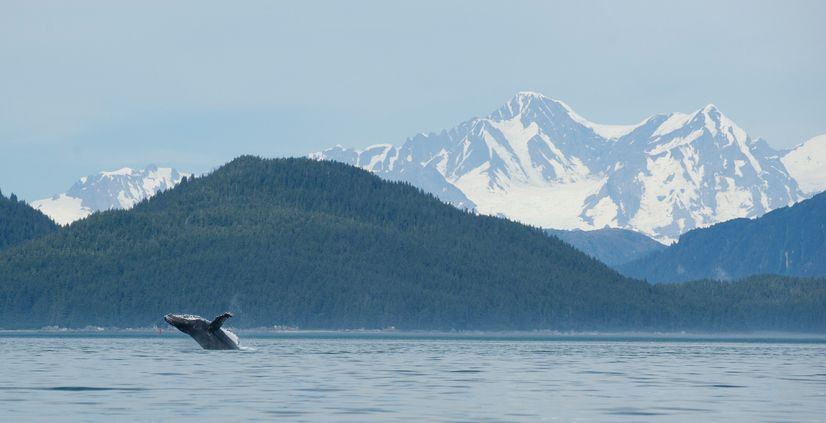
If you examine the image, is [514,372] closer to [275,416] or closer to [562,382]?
[562,382]

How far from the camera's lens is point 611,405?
85.1 meters

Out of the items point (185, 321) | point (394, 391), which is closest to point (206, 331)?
point (185, 321)

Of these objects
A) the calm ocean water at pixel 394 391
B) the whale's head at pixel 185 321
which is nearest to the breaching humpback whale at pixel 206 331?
the whale's head at pixel 185 321

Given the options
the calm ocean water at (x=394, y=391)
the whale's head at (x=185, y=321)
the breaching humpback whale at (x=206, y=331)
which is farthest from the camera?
the breaching humpback whale at (x=206, y=331)

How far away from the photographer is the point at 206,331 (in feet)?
537

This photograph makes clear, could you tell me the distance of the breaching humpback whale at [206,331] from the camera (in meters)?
161

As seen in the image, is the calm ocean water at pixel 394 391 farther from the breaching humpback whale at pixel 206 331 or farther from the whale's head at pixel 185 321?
the breaching humpback whale at pixel 206 331

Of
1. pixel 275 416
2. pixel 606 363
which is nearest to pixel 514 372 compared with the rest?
pixel 606 363

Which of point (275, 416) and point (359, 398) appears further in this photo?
point (359, 398)

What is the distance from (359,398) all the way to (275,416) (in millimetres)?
12751

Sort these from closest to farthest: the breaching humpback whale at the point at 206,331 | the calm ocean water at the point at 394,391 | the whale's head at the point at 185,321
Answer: the calm ocean water at the point at 394,391 < the whale's head at the point at 185,321 < the breaching humpback whale at the point at 206,331

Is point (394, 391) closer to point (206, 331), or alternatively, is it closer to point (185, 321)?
point (185, 321)

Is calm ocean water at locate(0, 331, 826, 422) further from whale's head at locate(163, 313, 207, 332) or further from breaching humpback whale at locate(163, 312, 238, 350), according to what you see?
breaching humpback whale at locate(163, 312, 238, 350)

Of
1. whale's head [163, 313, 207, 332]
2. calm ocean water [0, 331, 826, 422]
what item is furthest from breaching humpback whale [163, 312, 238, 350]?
calm ocean water [0, 331, 826, 422]
